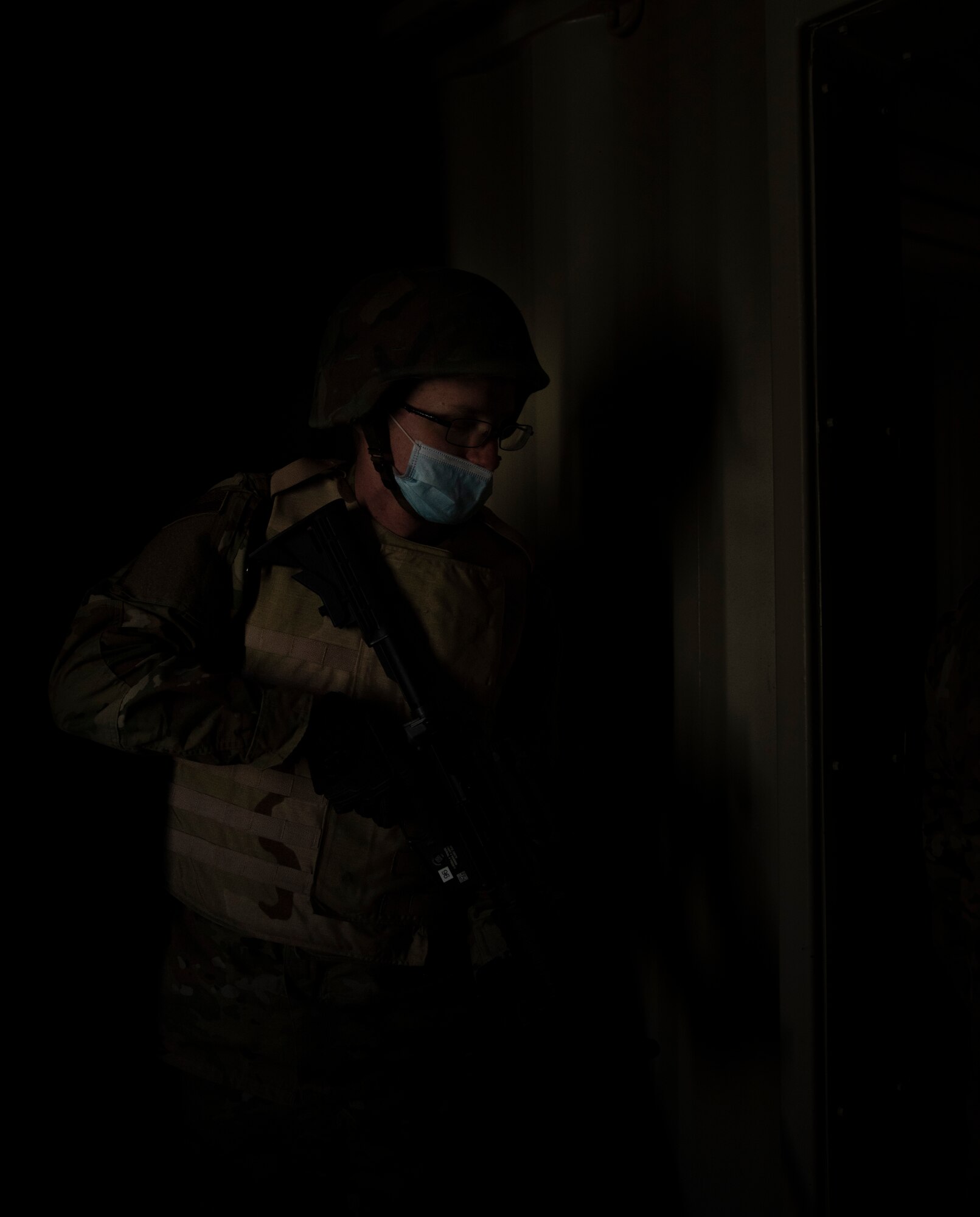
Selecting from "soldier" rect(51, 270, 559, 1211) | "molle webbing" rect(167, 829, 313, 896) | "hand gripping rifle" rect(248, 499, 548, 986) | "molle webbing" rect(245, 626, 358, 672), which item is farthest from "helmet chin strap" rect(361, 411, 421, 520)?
"molle webbing" rect(167, 829, 313, 896)

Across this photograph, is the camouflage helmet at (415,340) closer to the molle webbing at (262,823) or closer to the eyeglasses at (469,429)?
the eyeglasses at (469,429)

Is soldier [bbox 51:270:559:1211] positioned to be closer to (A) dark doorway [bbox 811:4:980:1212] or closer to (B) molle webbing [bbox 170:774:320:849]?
(B) molle webbing [bbox 170:774:320:849]

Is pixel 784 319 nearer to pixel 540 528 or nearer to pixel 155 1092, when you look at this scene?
pixel 540 528

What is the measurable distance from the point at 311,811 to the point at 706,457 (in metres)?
0.82

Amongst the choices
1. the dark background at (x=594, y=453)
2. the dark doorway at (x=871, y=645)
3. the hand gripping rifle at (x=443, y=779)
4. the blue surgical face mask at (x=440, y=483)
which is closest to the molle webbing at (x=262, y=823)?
the hand gripping rifle at (x=443, y=779)

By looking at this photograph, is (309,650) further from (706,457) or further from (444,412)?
(706,457)

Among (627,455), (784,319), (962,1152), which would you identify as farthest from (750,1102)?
(784,319)

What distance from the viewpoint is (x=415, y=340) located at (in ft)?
4.66

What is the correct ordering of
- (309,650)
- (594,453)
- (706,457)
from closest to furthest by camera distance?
1. (309,650)
2. (706,457)
3. (594,453)

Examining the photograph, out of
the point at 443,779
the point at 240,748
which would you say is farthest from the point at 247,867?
the point at 443,779

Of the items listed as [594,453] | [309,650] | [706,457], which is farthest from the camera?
[594,453]

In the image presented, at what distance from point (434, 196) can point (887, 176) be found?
3.07ft

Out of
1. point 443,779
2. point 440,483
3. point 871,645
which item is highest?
point 440,483

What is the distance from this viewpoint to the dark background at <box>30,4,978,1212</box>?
1306 mm
